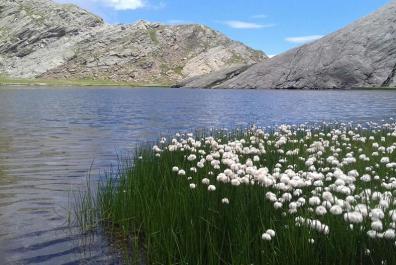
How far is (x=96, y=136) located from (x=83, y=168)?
474 inches

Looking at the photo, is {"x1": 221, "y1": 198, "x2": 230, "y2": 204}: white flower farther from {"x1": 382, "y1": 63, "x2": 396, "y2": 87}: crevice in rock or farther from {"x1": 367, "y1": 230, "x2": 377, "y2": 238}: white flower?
{"x1": 382, "y1": 63, "x2": 396, "y2": 87}: crevice in rock

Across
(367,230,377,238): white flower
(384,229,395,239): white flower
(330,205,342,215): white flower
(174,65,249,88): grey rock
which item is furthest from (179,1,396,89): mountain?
(384,229,395,239): white flower

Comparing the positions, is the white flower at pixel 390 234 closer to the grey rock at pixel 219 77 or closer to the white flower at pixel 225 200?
the white flower at pixel 225 200

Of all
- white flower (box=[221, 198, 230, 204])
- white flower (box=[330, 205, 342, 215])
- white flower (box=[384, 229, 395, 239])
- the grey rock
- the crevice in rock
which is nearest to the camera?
white flower (box=[384, 229, 395, 239])

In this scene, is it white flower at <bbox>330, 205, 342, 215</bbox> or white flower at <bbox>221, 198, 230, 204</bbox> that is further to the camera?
white flower at <bbox>221, 198, 230, 204</bbox>

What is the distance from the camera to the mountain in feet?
354

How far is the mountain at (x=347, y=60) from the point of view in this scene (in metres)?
108

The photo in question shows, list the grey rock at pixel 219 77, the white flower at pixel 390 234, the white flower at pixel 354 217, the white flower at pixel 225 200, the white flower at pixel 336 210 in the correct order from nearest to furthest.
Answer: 1. the white flower at pixel 390 234
2. the white flower at pixel 354 217
3. the white flower at pixel 336 210
4. the white flower at pixel 225 200
5. the grey rock at pixel 219 77

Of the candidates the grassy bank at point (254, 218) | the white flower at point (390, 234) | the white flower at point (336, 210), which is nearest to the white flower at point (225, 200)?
the grassy bank at point (254, 218)

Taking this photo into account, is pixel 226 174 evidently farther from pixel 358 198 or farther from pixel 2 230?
pixel 2 230

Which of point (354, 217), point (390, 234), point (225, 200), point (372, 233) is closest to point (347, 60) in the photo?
point (225, 200)

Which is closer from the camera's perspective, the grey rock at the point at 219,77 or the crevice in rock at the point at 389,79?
the crevice in rock at the point at 389,79

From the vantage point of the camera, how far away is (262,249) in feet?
25.7

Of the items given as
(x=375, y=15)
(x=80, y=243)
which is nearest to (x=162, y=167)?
(x=80, y=243)
